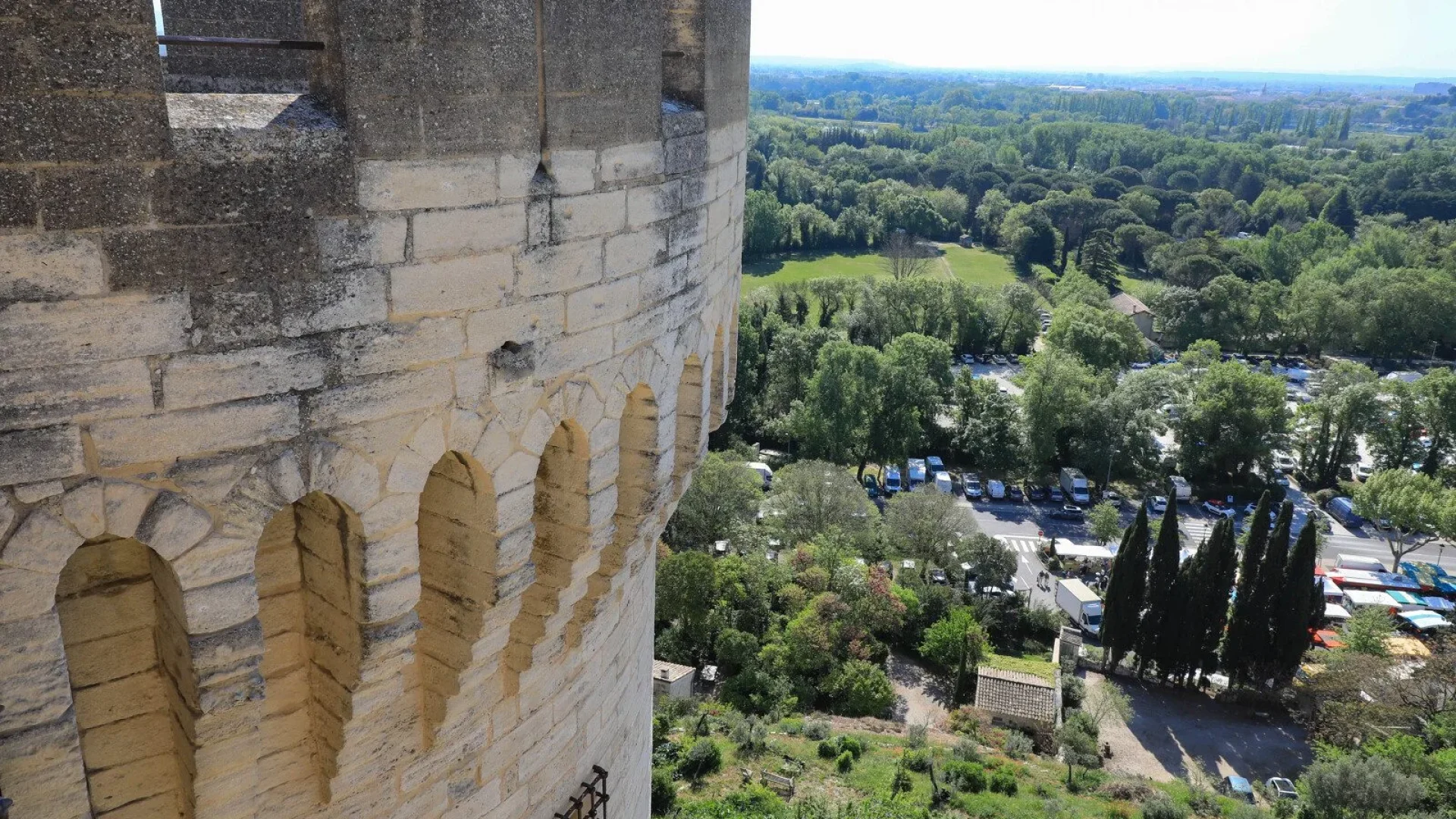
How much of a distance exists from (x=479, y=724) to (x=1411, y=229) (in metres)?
123

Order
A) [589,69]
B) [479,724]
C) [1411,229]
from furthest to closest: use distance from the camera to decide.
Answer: [1411,229], [479,724], [589,69]

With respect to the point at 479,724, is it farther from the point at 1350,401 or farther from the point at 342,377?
the point at 1350,401

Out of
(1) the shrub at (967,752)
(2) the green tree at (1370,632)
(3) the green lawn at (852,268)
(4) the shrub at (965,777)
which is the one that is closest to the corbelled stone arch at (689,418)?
(4) the shrub at (965,777)

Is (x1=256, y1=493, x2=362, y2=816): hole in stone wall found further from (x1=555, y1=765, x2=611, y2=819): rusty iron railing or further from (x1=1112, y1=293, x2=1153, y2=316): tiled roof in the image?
(x1=1112, y1=293, x2=1153, y2=316): tiled roof

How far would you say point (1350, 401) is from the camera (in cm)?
5622

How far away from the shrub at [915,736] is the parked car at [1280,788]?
10.9 meters

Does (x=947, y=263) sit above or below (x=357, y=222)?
below

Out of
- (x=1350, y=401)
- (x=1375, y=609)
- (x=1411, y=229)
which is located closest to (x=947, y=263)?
(x=1411, y=229)

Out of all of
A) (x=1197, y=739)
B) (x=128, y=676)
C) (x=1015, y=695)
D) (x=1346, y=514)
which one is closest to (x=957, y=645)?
(x=1015, y=695)

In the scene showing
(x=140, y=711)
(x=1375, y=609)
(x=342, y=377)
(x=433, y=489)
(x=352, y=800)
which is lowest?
(x=1375, y=609)

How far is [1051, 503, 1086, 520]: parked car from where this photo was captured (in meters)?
53.1

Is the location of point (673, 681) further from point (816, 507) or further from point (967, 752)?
point (816, 507)

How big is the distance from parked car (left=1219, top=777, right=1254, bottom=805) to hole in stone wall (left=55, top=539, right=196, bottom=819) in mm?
33869

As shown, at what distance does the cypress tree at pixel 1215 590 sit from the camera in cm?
3669
